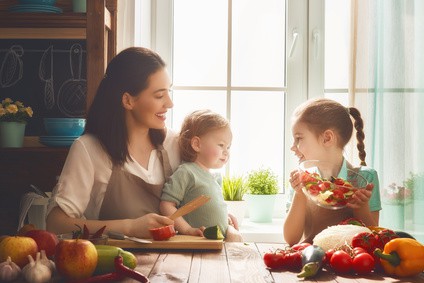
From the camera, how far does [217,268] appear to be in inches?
63.6

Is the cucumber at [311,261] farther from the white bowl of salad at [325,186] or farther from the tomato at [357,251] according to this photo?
the white bowl of salad at [325,186]

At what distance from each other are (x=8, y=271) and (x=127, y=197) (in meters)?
0.86

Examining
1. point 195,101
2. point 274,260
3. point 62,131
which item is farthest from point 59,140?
point 274,260

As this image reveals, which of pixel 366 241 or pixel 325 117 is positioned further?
pixel 325 117

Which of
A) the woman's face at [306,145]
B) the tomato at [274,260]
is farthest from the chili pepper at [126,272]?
the woman's face at [306,145]

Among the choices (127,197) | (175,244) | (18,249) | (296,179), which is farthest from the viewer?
(127,197)

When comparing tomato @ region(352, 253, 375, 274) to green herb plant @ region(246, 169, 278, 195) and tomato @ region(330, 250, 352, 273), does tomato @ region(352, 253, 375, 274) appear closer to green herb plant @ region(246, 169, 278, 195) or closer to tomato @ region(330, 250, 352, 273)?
tomato @ region(330, 250, 352, 273)

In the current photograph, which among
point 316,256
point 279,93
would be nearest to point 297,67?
point 279,93

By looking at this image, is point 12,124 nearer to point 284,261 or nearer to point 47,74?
point 47,74

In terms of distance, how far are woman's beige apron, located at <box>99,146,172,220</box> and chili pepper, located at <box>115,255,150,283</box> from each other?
83cm

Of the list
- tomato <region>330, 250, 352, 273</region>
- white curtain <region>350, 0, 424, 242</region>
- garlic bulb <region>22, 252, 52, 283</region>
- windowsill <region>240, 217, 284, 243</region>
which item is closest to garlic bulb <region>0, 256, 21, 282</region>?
garlic bulb <region>22, 252, 52, 283</region>

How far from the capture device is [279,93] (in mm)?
3275

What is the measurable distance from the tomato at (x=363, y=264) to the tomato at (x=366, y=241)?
8cm

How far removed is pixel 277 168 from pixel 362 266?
1.77 metres
